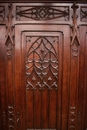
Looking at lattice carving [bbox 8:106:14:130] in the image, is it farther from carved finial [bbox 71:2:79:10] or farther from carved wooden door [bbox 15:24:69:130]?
carved finial [bbox 71:2:79:10]

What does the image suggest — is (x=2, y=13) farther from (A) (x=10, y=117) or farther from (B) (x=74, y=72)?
(A) (x=10, y=117)

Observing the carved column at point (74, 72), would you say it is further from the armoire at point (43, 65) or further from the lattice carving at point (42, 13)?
the lattice carving at point (42, 13)

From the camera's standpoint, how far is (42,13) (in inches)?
64.9

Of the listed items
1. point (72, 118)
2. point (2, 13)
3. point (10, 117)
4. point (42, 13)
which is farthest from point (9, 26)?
point (72, 118)

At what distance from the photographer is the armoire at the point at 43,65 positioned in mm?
1644

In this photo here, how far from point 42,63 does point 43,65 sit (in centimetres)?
3

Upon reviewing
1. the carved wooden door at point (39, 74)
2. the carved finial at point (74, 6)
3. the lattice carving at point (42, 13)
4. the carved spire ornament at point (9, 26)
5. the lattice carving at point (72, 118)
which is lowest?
the lattice carving at point (72, 118)

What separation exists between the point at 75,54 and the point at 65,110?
0.68 meters

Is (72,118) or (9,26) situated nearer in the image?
(9,26)

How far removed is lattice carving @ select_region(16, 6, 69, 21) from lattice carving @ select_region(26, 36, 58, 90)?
23 cm

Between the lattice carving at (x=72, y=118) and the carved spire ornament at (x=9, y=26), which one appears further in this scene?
the lattice carving at (x=72, y=118)

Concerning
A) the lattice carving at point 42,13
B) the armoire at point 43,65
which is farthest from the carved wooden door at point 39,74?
the lattice carving at point 42,13

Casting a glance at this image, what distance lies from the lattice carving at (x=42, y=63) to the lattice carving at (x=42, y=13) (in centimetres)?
23

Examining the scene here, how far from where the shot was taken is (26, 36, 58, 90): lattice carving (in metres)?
1.69
